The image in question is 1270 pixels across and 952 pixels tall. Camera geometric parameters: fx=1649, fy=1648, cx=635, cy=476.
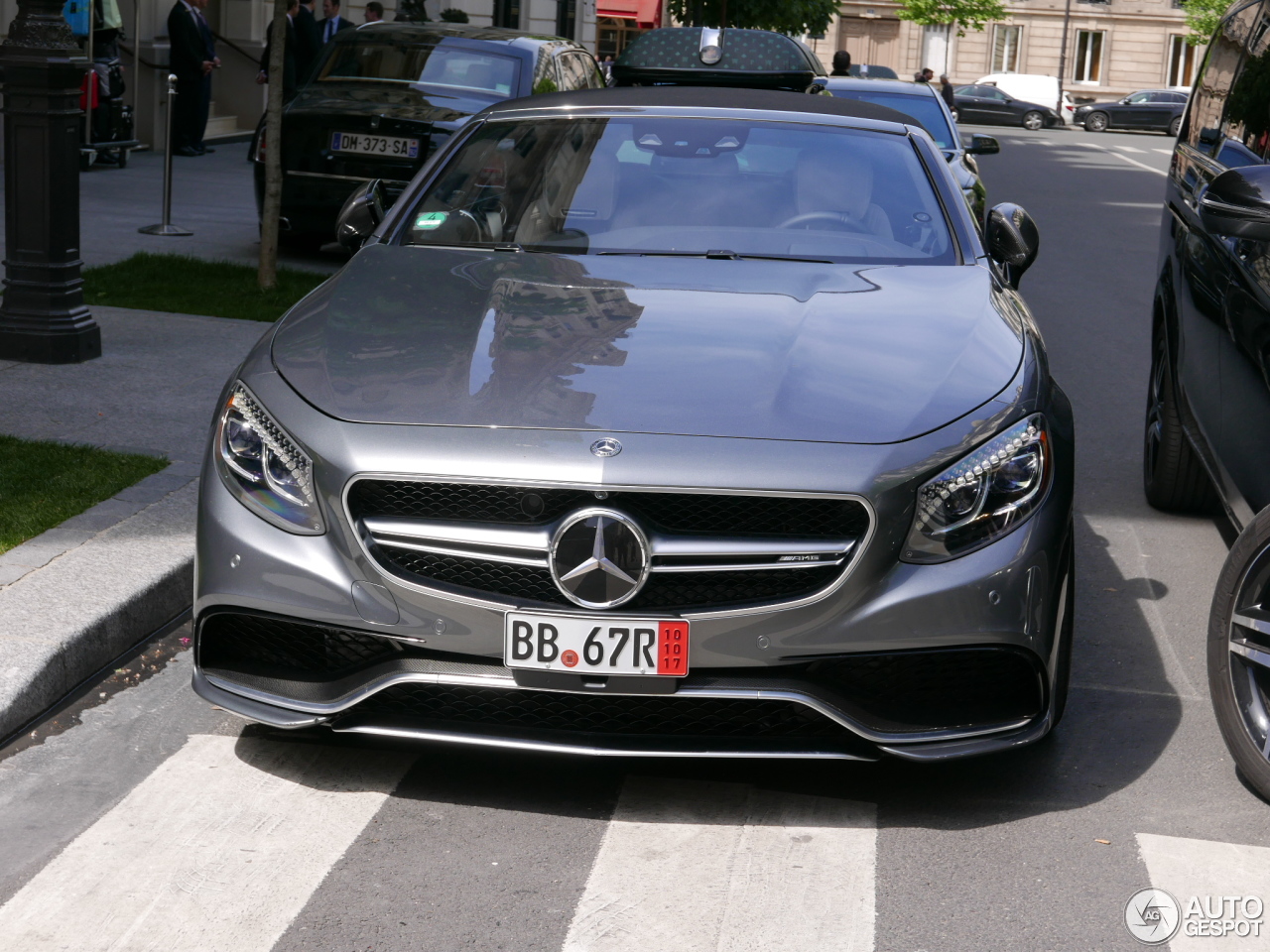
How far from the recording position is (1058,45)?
70875 mm

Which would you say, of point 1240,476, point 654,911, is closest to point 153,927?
point 654,911

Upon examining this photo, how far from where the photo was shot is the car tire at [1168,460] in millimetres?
5969

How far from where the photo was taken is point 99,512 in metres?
5.19

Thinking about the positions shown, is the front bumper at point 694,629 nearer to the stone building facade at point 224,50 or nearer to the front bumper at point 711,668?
the front bumper at point 711,668

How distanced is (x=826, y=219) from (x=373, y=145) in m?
6.55

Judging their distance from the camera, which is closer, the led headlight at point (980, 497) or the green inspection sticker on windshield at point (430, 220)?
the led headlight at point (980, 497)

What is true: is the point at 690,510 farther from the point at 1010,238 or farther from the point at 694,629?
the point at 1010,238

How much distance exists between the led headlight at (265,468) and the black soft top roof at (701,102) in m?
2.10

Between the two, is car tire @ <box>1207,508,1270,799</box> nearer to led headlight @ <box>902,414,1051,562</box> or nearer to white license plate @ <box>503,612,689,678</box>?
led headlight @ <box>902,414,1051,562</box>

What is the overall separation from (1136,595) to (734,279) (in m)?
1.82

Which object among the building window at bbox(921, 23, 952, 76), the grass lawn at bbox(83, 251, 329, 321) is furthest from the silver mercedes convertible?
the building window at bbox(921, 23, 952, 76)

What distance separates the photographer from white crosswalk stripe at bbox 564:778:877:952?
304 centimetres

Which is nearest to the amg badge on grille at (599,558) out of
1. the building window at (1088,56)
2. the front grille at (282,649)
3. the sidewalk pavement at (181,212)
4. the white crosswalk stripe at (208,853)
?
the front grille at (282,649)

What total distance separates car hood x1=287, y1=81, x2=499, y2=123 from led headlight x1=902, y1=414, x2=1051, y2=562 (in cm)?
796
